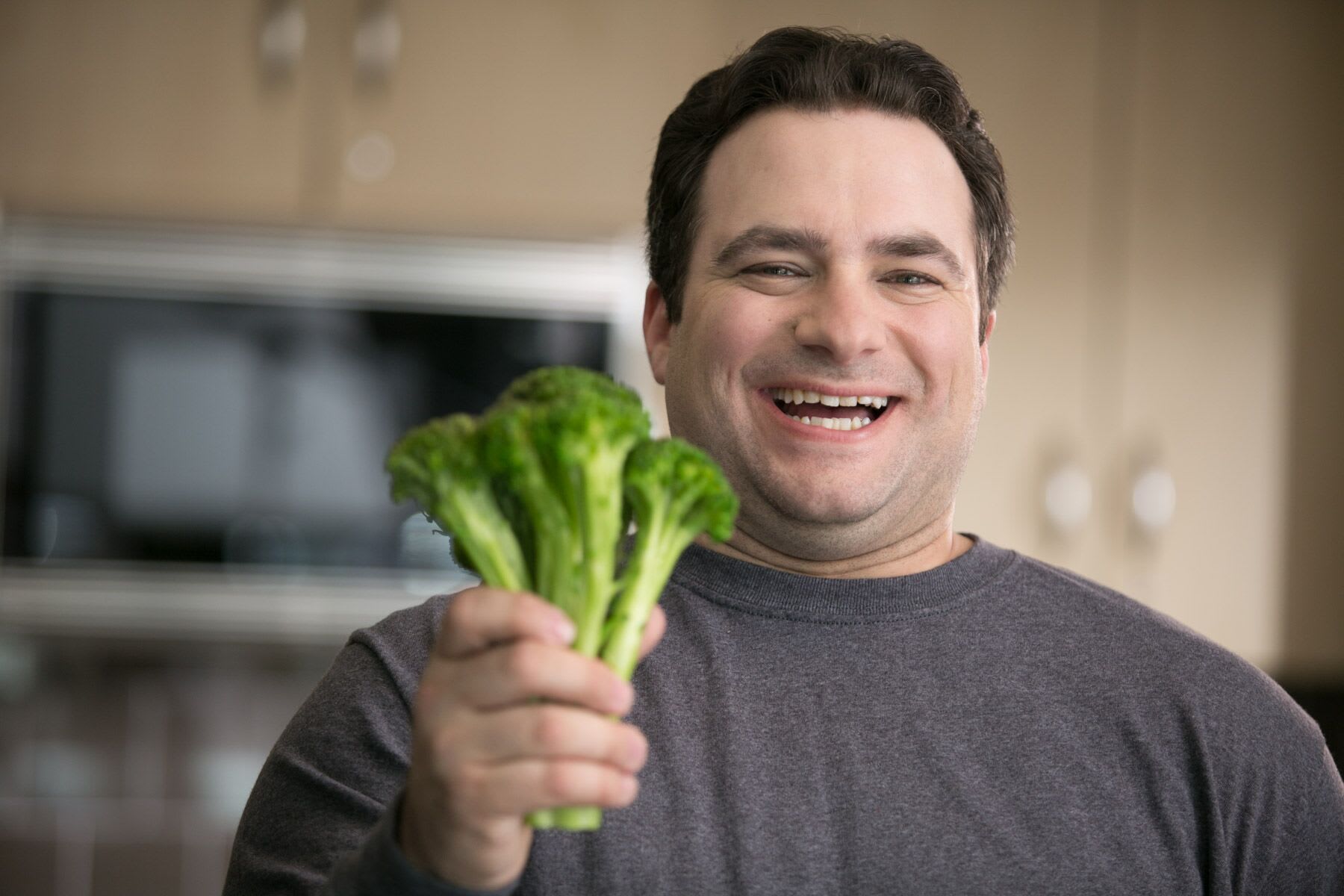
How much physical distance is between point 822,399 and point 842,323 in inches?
2.9

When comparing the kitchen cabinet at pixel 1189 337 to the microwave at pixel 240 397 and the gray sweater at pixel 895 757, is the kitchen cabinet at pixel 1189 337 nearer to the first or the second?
the microwave at pixel 240 397

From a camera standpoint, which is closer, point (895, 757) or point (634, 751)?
point (634, 751)

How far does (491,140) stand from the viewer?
110 inches

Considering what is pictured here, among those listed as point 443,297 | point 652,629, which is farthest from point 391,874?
point 443,297

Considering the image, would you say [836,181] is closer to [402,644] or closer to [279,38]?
[402,644]

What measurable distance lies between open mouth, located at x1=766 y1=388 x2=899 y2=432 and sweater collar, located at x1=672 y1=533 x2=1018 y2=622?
0.15 metres

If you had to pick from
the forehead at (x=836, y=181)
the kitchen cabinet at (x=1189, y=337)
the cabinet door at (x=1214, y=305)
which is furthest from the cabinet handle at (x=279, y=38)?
the cabinet door at (x=1214, y=305)

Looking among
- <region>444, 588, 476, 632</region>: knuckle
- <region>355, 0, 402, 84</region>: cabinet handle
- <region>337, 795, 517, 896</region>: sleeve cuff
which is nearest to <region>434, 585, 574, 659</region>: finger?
<region>444, 588, 476, 632</region>: knuckle

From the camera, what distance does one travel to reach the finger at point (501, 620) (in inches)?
31.6

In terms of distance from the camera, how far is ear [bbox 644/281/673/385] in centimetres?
148

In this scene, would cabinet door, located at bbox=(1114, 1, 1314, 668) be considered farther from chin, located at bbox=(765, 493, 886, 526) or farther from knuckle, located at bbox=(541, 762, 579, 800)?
knuckle, located at bbox=(541, 762, 579, 800)

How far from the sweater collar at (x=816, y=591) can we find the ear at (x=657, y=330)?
24 centimetres

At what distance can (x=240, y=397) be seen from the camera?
2.73m

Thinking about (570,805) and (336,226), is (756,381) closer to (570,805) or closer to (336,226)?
(570,805)
